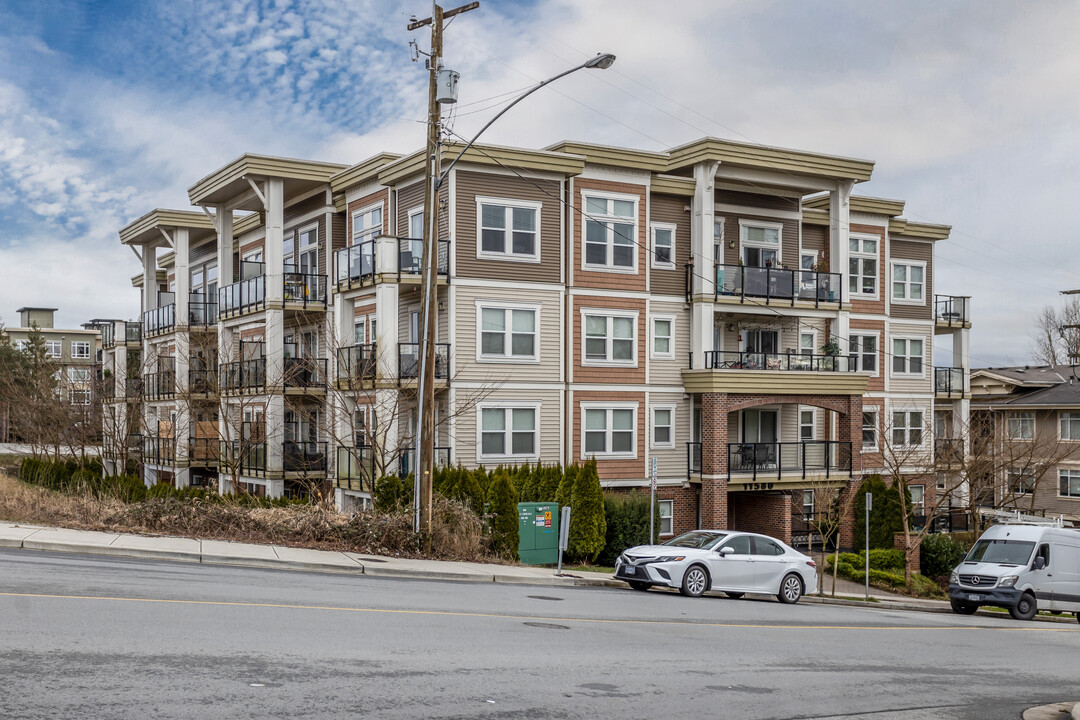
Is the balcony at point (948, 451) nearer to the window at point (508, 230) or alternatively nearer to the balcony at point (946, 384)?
the balcony at point (946, 384)

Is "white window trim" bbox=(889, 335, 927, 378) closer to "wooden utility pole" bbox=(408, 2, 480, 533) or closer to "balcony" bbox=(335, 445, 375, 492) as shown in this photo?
"balcony" bbox=(335, 445, 375, 492)

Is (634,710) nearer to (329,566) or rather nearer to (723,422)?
(329,566)

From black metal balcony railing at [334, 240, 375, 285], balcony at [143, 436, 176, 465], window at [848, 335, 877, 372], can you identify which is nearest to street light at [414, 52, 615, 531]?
black metal balcony railing at [334, 240, 375, 285]

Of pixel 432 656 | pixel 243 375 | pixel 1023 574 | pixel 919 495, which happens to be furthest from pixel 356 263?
pixel 919 495

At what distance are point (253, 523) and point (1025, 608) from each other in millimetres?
18898

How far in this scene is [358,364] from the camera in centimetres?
3148

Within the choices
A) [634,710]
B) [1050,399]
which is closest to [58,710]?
[634,710]

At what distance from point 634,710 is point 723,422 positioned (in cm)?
2501

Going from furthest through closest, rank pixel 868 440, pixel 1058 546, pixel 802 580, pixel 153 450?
pixel 153 450 < pixel 868 440 < pixel 1058 546 < pixel 802 580

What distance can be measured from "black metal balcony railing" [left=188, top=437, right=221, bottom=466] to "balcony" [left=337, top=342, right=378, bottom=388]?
10.4 meters

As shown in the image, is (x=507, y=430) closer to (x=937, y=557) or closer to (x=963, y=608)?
(x=963, y=608)

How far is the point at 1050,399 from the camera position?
53688 millimetres

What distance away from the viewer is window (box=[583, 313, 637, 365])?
33.5 metres

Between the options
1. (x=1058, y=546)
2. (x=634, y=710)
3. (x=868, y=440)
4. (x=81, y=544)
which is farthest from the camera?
(x=868, y=440)
